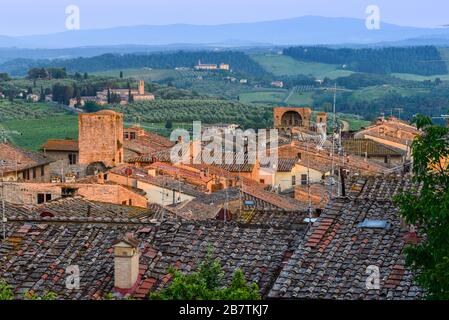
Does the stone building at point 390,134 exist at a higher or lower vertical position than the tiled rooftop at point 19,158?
lower

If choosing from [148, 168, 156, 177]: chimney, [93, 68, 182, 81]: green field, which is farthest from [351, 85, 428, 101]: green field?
[148, 168, 156, 177]: chimney

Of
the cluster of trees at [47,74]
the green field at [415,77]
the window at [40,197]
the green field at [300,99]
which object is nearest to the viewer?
the window at [40,197]

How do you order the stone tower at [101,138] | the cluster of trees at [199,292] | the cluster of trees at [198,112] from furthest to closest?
the cluster of trees at [198,112] < the stone tower at [101,138] < the cluster of trees at [199,292]

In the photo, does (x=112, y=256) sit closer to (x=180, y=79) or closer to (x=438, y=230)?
(x=438, y=230)

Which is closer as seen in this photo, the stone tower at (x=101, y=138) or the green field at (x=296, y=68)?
the stone tower at (x=101, y=138)

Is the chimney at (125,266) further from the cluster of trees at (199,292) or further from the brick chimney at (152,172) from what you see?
the brick chimney at (152,172)

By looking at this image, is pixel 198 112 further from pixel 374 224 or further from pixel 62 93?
pixel 374 224

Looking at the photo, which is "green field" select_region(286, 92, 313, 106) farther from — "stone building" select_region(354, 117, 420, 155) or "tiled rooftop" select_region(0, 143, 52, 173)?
"tiled rooftop" select_region(0, 143, 52, 173)

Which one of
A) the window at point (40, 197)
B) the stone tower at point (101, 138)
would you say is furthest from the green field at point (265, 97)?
the window at point (40, 197)
